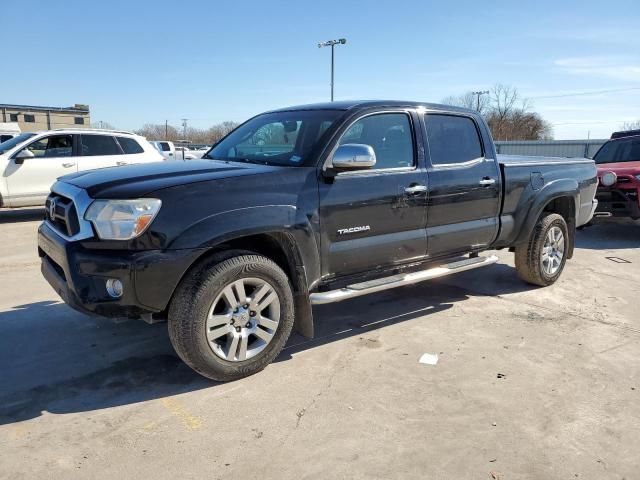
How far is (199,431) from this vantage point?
2.97 meters

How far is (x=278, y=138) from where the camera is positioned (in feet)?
14.4

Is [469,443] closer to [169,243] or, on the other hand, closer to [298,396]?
[298,396]

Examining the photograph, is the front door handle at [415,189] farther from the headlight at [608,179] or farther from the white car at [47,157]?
the white car at [47,157]

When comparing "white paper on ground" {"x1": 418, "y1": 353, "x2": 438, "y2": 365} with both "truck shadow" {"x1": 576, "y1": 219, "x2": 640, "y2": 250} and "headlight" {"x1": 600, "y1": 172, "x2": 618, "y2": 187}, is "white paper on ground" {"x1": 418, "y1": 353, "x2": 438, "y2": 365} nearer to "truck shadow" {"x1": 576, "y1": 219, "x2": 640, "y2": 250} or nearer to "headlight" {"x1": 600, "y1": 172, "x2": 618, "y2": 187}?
"truck shadow" {"x1": 576, "y1": 219, "x2": 640, "y2": 250}

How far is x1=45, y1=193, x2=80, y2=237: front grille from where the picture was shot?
3361mm

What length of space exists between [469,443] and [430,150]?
2.59m

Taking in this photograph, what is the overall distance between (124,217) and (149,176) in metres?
0.45

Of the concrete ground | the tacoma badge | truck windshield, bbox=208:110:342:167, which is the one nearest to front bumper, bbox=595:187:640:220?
the concrete ground

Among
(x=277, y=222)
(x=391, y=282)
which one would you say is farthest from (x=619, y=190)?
(x=277, y=222)

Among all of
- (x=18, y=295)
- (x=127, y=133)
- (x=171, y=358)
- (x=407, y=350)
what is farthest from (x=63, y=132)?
(x=407, y=350)

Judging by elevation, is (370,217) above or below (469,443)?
above

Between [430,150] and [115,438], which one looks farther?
[430,150]

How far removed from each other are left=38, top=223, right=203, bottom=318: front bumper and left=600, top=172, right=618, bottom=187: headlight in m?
7.78

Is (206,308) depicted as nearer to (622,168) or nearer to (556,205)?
(556,205)
